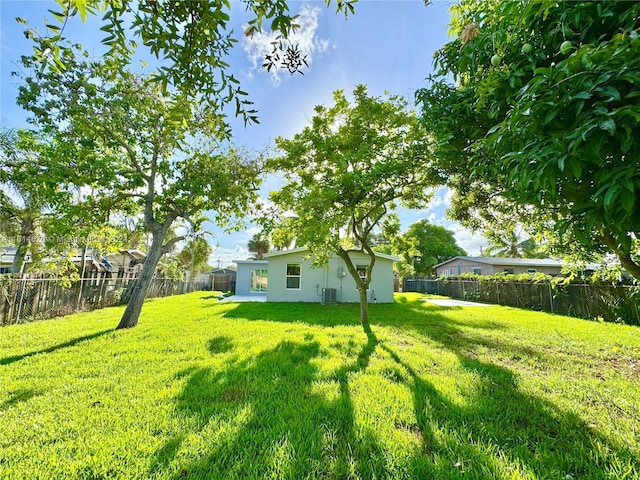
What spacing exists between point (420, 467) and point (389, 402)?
3.60ft

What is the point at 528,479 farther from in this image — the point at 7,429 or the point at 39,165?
the point at 39,165

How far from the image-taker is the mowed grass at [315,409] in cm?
219

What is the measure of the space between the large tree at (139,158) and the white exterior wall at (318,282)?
6598 millimetres

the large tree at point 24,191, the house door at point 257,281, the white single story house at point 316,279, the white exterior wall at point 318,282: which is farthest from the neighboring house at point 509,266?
the large tree at point 24,191

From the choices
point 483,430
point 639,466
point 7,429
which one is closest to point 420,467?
point 483,430

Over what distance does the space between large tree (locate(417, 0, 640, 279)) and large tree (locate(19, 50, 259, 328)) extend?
6.03 m

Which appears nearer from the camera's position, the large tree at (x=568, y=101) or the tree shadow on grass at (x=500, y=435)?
the large tree at (x=568, y=101)

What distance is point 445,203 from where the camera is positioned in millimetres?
7625

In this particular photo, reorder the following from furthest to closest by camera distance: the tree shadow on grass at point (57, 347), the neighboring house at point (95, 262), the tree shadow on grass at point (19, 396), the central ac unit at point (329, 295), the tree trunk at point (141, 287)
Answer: the central ac unit at point (329, 295) < the neighboring house at point (95, 262) < the tree trunk at point (141, 287) < the tree shadow on grass at point (57, 347) < the tree shadow on grass at point (19, 396)

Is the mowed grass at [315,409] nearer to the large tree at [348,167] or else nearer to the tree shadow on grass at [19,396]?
the tree shadow on grass at [19,396]

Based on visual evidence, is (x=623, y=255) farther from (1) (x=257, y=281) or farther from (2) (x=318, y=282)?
(1) (x=257, y=281)

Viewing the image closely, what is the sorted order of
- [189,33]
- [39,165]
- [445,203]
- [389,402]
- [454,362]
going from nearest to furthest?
[189,33] → [389,402] → [454,362] → [39,165] → [445,203]

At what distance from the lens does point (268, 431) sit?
8.68 ft

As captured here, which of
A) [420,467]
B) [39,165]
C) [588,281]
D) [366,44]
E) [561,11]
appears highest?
[366,44]
